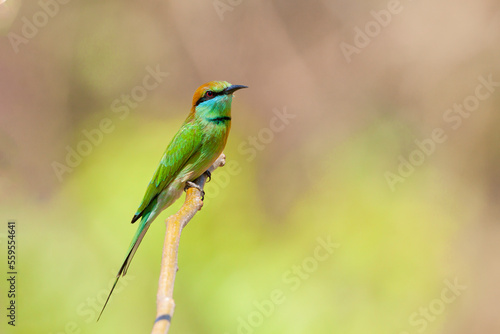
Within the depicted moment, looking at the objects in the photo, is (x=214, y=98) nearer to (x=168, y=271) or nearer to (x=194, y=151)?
(x=194, y=151)

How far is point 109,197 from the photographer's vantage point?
456 cm

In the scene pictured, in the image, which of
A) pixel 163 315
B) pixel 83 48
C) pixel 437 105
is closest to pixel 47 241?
pixel 83 48

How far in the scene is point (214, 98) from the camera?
3.16m

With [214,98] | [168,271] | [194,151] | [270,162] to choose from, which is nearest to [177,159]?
[194,151]

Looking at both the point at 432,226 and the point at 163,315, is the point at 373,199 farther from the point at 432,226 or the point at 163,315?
the point at 163,315

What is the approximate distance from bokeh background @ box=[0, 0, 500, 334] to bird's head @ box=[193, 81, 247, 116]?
4.74ft

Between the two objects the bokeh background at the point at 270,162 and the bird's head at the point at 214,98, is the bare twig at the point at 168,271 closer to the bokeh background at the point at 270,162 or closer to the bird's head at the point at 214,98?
the bird's head at the point at 214,98

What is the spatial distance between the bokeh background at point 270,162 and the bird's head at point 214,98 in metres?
1.45

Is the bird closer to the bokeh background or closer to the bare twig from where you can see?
the bare twig

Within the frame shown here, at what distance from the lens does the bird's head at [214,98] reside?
3.11m

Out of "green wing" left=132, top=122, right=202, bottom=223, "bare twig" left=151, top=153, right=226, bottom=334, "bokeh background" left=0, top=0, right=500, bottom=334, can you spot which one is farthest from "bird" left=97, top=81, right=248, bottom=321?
"bokeh background" left=0, top=0, right=500, bottom=334

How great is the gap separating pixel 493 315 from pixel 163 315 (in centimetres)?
443

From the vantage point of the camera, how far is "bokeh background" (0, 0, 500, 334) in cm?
418

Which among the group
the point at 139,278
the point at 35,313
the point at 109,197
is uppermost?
the point at 109,197
